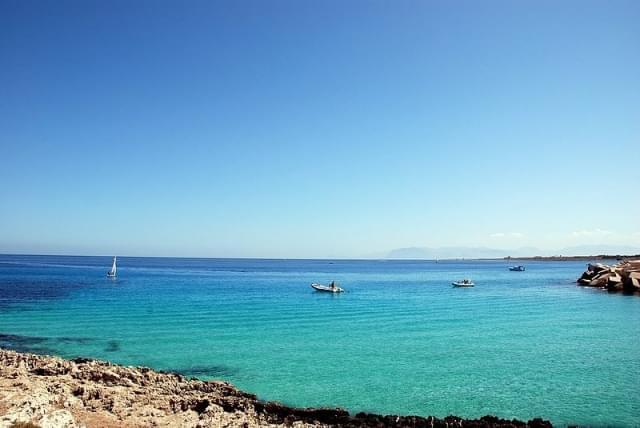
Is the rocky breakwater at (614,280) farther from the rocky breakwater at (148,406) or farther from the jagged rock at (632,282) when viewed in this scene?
the rocky breakwater at (148,406)

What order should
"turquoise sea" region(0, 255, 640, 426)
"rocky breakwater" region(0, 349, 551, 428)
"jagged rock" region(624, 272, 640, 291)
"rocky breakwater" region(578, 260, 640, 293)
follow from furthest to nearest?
Result: "rocky breakwater" region(578, 260, 640, 293) → "jagged rock" region(624, 272, 640, 291) → "turquoise sea" region(0, 255, 640, 426) → "rocky breakwater" region(0, 349, 551, 428)

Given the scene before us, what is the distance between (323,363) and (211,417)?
29.0ft

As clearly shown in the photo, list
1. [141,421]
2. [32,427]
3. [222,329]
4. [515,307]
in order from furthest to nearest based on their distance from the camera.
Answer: [515,307]
[222,329]
[141,421]
[32,427]

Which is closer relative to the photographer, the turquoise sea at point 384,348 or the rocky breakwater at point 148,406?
the rocky breakwater at point 148,406

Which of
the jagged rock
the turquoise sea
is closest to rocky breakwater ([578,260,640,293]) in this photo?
the jagged rock

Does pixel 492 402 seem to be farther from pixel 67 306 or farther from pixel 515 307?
pixel 67 306

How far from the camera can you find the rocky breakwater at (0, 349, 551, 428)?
12.2m

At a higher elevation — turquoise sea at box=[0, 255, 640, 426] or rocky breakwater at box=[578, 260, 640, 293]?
rocky breakwater at box=[578, 260, 640, 293]

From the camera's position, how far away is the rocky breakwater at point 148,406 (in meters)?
12.2

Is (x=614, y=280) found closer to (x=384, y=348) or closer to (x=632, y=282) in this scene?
(x=632, y=282)

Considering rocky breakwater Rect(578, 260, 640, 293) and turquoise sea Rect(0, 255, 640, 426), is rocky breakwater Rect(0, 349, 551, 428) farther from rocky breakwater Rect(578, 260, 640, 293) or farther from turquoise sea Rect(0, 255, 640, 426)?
rocky breakwater Rect(578, 260, 640, 293)

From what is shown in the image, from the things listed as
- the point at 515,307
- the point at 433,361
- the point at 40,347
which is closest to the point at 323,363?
the point at 433,361

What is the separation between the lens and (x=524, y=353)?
23312mm

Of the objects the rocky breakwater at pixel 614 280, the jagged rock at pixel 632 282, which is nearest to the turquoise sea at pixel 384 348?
the jagged rock at pixel 632 282
